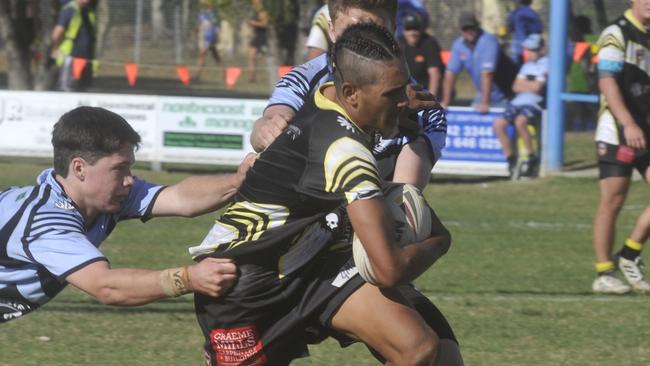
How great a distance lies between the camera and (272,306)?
4.57 meters

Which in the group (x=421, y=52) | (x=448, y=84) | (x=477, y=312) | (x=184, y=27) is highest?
(x=421, y=52)

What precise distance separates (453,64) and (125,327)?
31.7 feet

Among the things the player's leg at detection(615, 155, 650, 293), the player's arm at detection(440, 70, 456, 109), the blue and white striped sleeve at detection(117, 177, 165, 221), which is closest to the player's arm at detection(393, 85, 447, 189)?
the blue and white striped sleeve at detection(117, 177, 165, 221)

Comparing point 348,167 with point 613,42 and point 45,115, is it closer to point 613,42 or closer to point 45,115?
point 613,42

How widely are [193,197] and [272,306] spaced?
0.74 m

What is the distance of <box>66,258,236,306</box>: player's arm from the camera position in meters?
4.28

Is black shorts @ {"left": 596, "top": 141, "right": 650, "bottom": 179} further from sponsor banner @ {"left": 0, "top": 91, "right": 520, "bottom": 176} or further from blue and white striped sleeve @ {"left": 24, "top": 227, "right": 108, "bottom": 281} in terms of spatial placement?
sponsor banner @ {"left": 0, "top": 91, "right": 520, "bottom": 176}

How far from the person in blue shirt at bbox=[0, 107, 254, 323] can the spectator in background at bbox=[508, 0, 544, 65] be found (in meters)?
14.2

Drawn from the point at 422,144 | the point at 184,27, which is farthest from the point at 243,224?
the point at 184,27

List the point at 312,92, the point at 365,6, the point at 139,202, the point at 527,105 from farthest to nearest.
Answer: the point at 527,105 < the point at 312,92 < the point at 139,202 < the point at 365,6

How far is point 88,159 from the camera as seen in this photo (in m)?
4.59

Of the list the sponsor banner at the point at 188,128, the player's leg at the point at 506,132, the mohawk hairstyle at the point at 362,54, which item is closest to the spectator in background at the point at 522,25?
the player's leg at the point at 506,132

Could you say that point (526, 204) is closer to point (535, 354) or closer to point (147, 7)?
point (535, 354)

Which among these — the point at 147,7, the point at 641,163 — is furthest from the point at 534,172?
the point at 147,7
